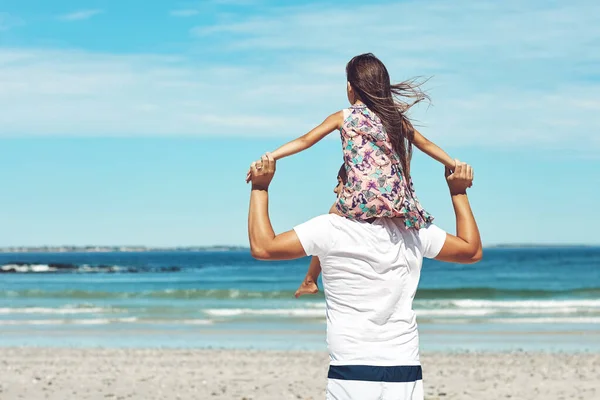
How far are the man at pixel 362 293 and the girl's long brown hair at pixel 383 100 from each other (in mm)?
219

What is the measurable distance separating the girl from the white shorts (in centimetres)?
42

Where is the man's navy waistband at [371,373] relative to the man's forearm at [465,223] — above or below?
below

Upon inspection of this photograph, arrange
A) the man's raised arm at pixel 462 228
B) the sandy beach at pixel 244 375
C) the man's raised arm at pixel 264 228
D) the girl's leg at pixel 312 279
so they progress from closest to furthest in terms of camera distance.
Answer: the man's raised arm at pixel 264 228
the man's raised arm at pixel 462 228
the girl's leg at pixel 312 279
the sandy beach at pixel 244 375

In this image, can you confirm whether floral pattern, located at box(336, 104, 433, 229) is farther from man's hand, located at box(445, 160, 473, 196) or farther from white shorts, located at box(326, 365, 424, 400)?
white shorts, located at box(326, 365, 424, 400)

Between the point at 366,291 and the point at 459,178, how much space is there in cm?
47

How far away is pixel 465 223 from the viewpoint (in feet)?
8.75

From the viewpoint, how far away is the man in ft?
7.97

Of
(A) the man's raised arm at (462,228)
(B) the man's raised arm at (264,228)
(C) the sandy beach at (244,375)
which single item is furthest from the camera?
(C) the sandy beach at (244,375)

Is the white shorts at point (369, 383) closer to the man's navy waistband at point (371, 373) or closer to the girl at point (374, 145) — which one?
the man's navy waistband at point (371, 373)

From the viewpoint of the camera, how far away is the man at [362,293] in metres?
2.43

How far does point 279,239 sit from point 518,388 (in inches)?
394

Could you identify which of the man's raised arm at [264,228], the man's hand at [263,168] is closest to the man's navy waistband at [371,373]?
the man's raised arm at [264,228]

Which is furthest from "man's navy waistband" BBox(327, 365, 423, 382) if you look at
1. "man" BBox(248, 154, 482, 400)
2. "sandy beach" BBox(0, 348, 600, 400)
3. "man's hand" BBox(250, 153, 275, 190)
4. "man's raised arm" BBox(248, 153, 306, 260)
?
"sandy beach" BBox(0, 348, 600, 400)

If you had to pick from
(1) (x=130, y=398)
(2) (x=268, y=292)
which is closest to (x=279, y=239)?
(1) (x=130, y=398)
